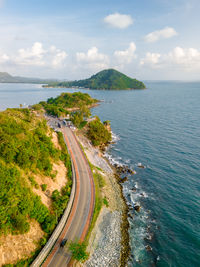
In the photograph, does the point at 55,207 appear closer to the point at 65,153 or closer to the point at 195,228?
the point at 65,153

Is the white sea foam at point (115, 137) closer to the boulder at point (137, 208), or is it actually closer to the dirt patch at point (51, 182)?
the dirt patch at point (51, 182)

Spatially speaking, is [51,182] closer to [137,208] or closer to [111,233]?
[111,233]

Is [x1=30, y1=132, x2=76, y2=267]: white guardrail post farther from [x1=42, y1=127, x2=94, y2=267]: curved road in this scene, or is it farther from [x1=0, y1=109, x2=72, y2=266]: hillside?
[x1=0, y1=109, x2=72, y2=266]: hillside

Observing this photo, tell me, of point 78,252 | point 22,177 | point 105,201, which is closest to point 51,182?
point 22,177

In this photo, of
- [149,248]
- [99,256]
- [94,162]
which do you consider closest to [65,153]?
[94,162]

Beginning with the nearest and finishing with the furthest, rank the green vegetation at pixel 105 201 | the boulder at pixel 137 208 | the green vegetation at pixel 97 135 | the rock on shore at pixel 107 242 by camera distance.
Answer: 1. the rock on shore at pixel 107 242
2. the green vegetation at pixel 105 201
3. the boulder at pixel 137 208
4. the green vegetation at pixel 97 135

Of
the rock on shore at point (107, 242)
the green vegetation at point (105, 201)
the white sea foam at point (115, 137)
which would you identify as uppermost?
the white sea foam at point (115, 137)

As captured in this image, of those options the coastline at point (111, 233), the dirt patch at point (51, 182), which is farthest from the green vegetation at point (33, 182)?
the coastline at point (111, 233)
